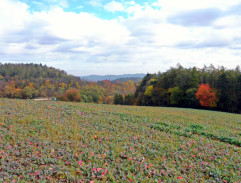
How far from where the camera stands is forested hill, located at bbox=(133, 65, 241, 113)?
1692 inches

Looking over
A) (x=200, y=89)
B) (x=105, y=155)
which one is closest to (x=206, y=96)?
(x=200, y=89)

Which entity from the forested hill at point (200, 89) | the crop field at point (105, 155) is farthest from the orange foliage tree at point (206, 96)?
the crop field at point (105, 155)

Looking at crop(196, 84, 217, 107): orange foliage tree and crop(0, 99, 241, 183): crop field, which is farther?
crop(196, 84, 217, 107): orange foliage tree

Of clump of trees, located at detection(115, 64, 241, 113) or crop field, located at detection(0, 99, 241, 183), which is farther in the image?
clump of trees, located at detection(115, 64, 241, 113)

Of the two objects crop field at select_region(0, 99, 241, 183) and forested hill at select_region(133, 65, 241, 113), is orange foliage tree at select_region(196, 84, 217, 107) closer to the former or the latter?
forested hill at select_region(133, 65, 241, 113)

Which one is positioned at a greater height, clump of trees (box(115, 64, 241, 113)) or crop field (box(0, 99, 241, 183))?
clump of trees (box(115, 64, 241, 113))

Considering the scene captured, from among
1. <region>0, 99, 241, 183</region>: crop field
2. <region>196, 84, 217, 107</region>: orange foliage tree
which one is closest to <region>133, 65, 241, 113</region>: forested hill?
<region>196, 84, 217, 107</region>: orange foliage tree

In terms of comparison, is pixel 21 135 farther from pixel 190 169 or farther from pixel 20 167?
pixel 190 169

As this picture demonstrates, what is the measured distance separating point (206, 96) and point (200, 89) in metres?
2.22

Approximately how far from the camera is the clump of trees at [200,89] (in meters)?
43.0

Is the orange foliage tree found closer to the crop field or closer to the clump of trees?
the clump of trees

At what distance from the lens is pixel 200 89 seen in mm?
44031

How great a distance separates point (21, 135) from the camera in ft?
24.1

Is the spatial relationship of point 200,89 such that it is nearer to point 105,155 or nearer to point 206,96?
point 206,96
